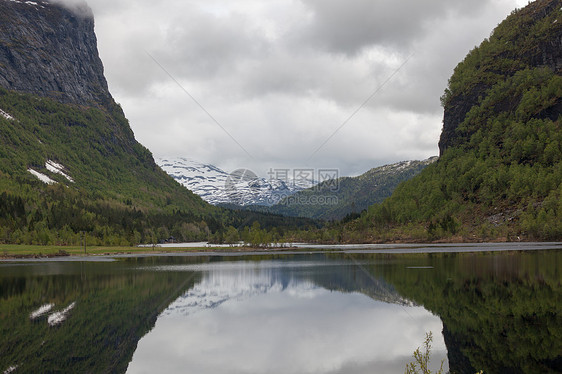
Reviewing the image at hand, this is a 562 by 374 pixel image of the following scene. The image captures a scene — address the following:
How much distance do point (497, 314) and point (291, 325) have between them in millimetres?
15978

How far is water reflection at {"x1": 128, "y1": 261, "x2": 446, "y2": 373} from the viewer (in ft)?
94.4

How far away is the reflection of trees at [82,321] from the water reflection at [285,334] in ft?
5.67

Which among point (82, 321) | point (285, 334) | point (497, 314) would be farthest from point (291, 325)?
point (82, 321)

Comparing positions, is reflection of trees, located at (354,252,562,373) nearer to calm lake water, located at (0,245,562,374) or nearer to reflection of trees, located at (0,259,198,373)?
calm lake water, located at (0,245,562,374)

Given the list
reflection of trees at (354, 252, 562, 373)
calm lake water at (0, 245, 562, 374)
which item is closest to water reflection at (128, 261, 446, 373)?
calm lake water at (0, 245, 562, 374)

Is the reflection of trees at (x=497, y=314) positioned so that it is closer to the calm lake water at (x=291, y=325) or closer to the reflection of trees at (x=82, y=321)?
the calm lake water at (x=291, y=325)

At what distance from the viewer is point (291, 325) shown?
129 ft

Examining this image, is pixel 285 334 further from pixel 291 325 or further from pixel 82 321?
pixel 82 321

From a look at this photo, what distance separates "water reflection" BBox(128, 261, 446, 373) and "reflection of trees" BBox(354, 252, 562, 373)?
1699 millimetres

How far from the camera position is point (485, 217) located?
185m

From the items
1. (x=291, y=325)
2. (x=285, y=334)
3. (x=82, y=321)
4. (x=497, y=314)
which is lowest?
(x=285, y=334)

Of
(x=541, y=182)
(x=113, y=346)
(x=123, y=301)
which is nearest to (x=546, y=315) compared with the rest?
(x=113, y=346)

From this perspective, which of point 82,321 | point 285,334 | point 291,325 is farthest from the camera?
point 82,321

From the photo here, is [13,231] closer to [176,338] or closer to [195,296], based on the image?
[195,296]
